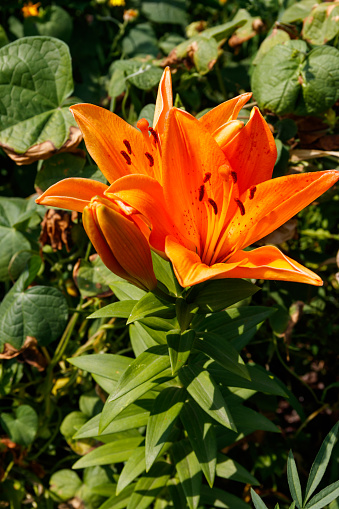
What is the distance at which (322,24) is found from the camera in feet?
4.50

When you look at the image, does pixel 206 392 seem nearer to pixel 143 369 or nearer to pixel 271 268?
pixel 143 369

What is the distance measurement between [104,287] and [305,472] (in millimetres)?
838

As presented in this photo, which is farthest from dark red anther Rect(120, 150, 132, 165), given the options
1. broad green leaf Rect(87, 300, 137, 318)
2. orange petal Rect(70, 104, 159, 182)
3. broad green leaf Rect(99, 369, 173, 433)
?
broad green leaf Rect(99, 369, 173, 433)

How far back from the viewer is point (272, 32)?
1.40 meters

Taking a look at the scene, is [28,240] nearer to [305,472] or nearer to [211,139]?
[211,139]

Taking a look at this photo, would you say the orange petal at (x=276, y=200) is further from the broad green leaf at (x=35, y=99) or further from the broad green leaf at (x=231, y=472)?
the broad green leaf at (x=35, y=99)

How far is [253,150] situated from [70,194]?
27cm

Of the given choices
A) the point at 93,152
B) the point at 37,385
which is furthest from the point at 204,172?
the point at 37,385

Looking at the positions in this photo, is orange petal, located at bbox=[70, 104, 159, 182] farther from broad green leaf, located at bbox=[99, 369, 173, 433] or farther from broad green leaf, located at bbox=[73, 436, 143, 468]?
broad green leaf, located at bbox=[73, 436, 143, 468]

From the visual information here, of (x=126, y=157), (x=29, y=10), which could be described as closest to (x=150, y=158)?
(x=126, y=157)

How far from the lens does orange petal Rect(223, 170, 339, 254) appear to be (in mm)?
669

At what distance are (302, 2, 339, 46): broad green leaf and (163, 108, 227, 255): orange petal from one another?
0.86 m

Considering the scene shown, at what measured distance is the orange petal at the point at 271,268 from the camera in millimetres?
614

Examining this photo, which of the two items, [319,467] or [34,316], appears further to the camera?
[34,316]
